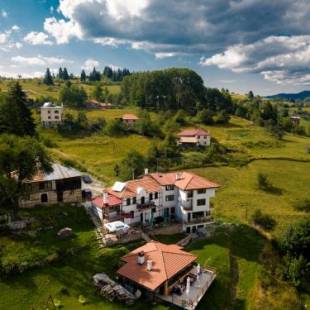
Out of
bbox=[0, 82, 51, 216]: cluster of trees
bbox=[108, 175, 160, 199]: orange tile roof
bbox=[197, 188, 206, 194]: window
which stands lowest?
bbox=[197, 188, 206, 194]: window

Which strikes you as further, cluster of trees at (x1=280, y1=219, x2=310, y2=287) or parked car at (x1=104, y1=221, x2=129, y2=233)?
parked car at (x1=104, y1=221, x2=129, y2=233)

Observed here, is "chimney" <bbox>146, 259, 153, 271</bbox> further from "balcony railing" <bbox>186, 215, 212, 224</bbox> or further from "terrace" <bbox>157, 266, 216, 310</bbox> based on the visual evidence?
"balcony railing" <bbox>186, 215, 212, 224</bbox>

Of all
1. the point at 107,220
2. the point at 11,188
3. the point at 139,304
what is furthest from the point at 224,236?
the point at 11,188

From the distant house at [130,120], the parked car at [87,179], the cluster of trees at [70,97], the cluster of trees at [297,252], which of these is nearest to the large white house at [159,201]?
the cluster of trees at [297,252]

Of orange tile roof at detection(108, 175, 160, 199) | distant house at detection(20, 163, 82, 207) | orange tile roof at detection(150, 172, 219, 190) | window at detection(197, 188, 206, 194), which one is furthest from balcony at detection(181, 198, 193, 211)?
distant house at detection(20, 163, 82, 207)

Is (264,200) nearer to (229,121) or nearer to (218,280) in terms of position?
(218,280)

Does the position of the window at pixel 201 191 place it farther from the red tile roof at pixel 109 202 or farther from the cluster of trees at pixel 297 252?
the cluster of trees at pixel 297 252

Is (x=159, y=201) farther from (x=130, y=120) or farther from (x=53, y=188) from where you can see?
(x=130, y=120)

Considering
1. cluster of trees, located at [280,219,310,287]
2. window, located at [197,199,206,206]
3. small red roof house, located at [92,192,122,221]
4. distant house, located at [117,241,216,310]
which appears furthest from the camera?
window, located at [197,199,206,206]
